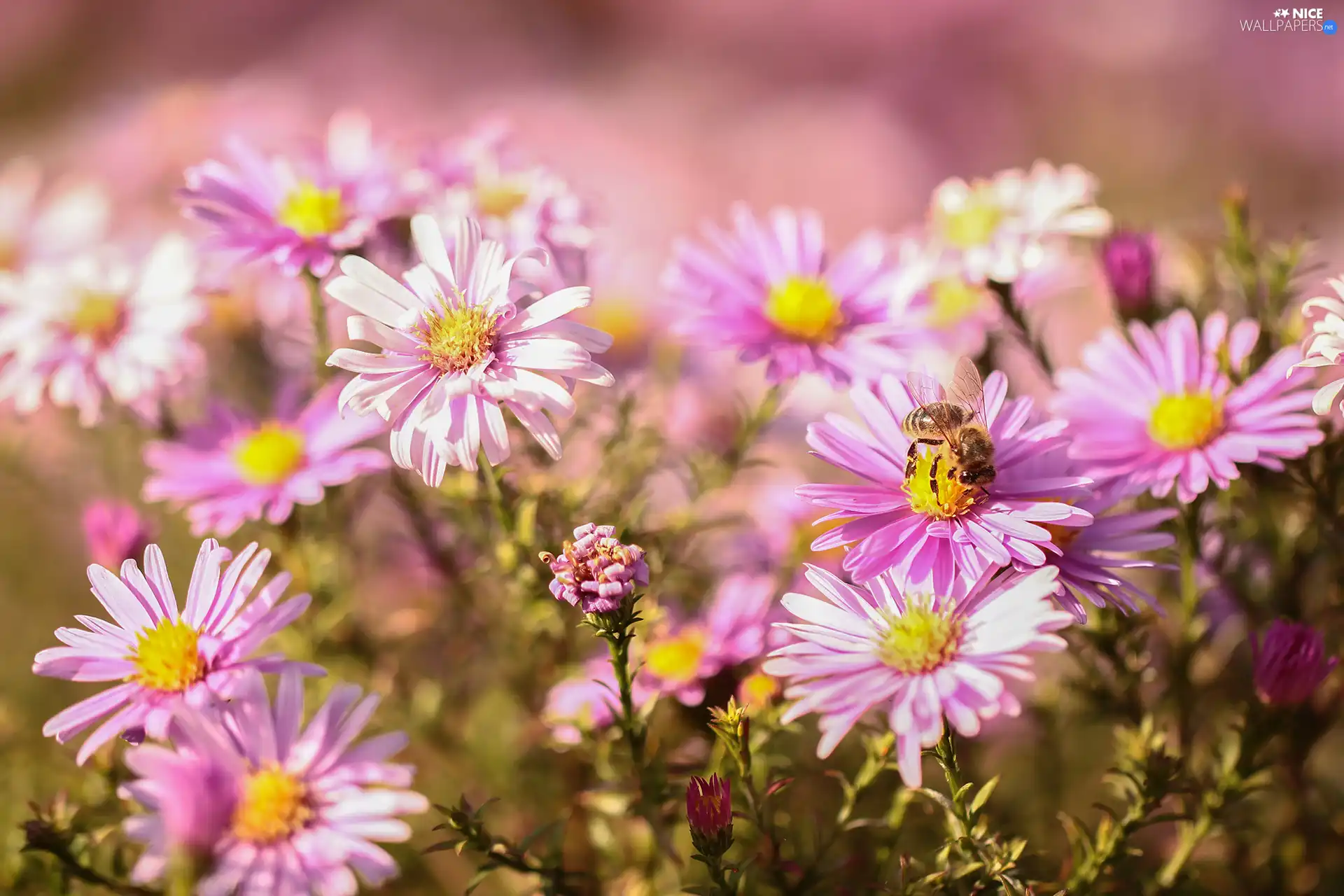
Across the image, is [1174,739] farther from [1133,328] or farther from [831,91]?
[831,91]

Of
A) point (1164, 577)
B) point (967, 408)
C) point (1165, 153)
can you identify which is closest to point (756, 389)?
point (1164, 577)

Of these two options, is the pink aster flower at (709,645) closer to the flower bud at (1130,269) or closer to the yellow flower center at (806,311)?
the yellow flower center at (806,311)

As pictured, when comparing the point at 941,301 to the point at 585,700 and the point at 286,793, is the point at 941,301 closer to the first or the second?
the point at 585,700

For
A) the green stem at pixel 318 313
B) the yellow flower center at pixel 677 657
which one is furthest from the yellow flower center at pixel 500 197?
the yellow flower center at pixel 677 657

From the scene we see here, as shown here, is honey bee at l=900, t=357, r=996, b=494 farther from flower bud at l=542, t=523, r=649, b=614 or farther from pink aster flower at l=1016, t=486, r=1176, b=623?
flower bud at l=542, t=523, r=649, b=614

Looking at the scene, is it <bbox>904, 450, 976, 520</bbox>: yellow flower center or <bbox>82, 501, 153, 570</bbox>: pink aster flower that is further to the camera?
<bbox>82, 501, 153, 570</bbox>: pink aster flower

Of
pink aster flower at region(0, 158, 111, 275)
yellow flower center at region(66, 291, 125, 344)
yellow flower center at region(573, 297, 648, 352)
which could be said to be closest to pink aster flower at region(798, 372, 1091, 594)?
yellow flower center at region(573, 297, 648, 352)

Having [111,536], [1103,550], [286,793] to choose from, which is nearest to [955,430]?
[1103,550]
